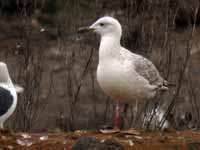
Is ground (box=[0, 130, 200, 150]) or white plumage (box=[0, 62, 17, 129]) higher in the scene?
white plumage (box=[0, 62, 17, 129])

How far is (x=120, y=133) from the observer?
7.58m

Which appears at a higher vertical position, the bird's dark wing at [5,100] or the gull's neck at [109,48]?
the gull's neck at [109,48]

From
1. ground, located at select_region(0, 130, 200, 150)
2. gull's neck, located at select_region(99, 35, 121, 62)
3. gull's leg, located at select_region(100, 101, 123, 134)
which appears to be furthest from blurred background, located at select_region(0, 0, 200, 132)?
ground, located at select_region(0, 130, 200, 150)

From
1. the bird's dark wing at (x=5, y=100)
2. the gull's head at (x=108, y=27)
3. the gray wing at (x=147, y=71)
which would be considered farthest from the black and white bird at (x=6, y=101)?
the gray wing at (x=147, y=71)

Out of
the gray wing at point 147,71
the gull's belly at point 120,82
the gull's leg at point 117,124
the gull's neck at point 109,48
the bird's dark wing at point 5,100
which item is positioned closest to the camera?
the bird's dark wing at point 5,100

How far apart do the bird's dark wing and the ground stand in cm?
28

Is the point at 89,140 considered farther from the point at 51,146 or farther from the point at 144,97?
the point at 144,97

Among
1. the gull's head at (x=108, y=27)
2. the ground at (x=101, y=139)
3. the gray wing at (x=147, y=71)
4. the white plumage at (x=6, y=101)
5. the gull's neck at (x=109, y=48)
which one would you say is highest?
the gull's head at (x=108, y=27)

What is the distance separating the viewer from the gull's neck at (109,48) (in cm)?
800

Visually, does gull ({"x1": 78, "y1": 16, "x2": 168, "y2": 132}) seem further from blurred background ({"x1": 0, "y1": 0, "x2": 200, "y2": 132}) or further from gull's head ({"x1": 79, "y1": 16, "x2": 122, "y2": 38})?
blurred background ({"x1": 0, "y1": 0, "x2": 200, "y2": 132})

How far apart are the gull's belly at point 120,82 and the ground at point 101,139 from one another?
510mm

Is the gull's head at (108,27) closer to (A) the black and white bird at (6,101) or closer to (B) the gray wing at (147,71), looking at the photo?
(B) the gray wing at (147,71)

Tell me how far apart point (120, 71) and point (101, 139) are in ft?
3.13

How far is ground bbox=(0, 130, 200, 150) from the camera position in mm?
7094
